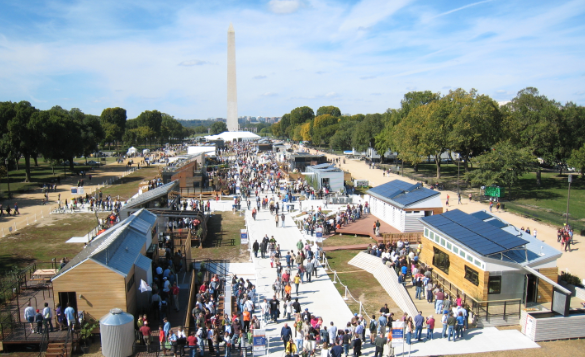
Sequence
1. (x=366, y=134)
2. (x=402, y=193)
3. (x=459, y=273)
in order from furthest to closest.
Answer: (x=366, y=134), (x=402, y=193), (x=459, y=273)

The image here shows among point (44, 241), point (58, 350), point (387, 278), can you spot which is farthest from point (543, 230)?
point (44, 241)

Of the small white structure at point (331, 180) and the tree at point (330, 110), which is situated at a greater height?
the tree at point (330, 110)

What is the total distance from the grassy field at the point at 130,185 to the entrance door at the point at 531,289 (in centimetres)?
3539

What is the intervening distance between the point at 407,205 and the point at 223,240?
12.2 metres

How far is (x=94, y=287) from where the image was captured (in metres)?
13.9

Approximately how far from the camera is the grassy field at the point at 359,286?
17172 millimetres

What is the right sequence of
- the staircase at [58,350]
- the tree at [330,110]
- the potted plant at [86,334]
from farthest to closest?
the tree at [330,110], the potted plant at [86,334], the staircase at [58,350]

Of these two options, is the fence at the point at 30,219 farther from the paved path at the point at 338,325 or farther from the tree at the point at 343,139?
the tree at the point at 343,139

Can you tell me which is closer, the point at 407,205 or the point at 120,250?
the point at 120,250

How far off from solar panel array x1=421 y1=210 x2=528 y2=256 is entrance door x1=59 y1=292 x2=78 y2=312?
15150 millimetres

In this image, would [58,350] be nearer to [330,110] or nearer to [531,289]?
[531,289]

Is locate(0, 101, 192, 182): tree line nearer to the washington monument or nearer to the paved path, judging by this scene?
the paved path

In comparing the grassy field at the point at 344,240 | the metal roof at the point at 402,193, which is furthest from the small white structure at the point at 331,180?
the grassy field at the point at 344,240

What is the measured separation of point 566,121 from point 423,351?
5299cm
